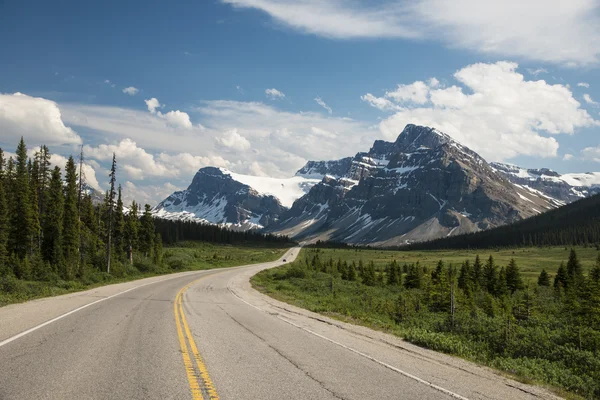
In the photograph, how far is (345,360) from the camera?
34.1 feet

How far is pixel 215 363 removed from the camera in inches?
366

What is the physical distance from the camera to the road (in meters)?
7.46

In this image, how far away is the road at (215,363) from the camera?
7457 millimetres

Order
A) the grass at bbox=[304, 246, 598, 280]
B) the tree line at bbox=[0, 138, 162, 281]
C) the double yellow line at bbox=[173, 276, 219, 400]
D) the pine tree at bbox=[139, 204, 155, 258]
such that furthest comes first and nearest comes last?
the grass at bbox=[304, 246, 598, 280], the pine tree at bbox=[139, 204, 155, 258], the tree line at bbox=[0, 138, 162, 281], the double yellow line at bbox=[173, 276, 219, 400]

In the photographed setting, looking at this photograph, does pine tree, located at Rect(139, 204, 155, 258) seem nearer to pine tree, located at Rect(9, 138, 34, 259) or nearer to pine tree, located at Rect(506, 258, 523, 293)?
pine tree, located at Rect(9, 138, 34, 259)

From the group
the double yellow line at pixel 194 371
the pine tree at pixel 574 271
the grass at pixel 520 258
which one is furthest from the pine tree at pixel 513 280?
the double yellow line at pixel 194 371

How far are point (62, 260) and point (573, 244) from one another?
209 meters

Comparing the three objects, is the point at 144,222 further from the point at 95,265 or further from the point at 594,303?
the point at 594,303

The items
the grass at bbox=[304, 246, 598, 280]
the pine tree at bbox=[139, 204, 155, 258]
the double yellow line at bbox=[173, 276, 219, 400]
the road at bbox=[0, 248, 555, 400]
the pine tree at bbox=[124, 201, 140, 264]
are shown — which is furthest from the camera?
the grass at bbox=[304, 246, 598, 280]

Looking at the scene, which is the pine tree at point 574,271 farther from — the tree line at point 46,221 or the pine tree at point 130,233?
the pine tree at point 130,233

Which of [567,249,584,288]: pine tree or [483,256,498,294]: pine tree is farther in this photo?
[483,256,498,294]: pine tree

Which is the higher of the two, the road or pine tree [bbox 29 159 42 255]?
pine tree [bbox 29 159 42 255]

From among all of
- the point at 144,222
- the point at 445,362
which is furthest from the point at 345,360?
the point at 144,222

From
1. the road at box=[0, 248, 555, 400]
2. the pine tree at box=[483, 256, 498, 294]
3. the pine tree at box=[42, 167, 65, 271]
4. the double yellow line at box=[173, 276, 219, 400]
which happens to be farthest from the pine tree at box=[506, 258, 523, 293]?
the pine tree at box=[42, 167, 65, 271]
